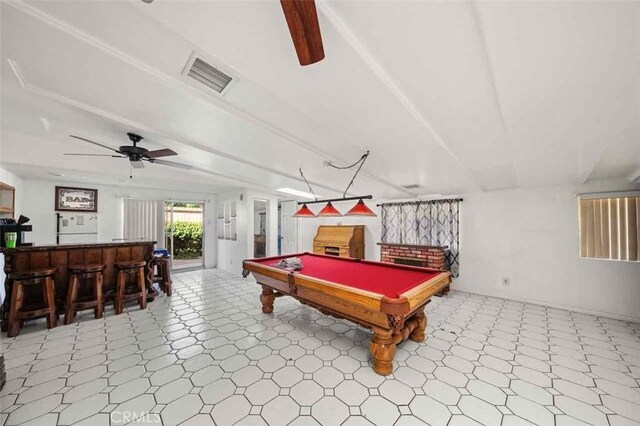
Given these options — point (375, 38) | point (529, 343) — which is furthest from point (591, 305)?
point (375, 38)

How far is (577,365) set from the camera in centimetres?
234

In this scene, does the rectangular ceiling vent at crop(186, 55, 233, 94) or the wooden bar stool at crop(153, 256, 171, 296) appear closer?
the rectangular ceiling vent at crop(186, 55, 233, 94)

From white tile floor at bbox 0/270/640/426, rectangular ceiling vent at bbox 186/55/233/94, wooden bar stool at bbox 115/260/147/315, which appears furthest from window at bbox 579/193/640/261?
wooden bar stool at bbox 115/260/147/315

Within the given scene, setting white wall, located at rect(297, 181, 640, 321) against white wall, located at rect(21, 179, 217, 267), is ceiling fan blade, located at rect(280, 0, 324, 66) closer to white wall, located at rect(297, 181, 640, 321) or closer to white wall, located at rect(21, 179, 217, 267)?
white wall, located at rect(297, 181, 640, 321)

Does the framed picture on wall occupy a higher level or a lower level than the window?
higher

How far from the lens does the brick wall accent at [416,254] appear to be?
16.0 feet

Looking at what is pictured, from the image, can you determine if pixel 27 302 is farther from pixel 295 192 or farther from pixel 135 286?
pixel 295 192

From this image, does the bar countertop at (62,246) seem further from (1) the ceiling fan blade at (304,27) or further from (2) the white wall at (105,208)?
(1) the ceiling fan blade at (304,27)

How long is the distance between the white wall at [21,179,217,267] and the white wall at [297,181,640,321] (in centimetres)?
705

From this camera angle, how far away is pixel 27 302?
3.19m

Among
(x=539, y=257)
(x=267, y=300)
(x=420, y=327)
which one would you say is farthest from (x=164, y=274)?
(x=539, y=257)

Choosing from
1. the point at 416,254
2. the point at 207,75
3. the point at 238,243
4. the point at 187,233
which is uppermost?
the point at 207,75

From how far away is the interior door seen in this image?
821 cm

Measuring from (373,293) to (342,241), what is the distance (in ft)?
13.8
